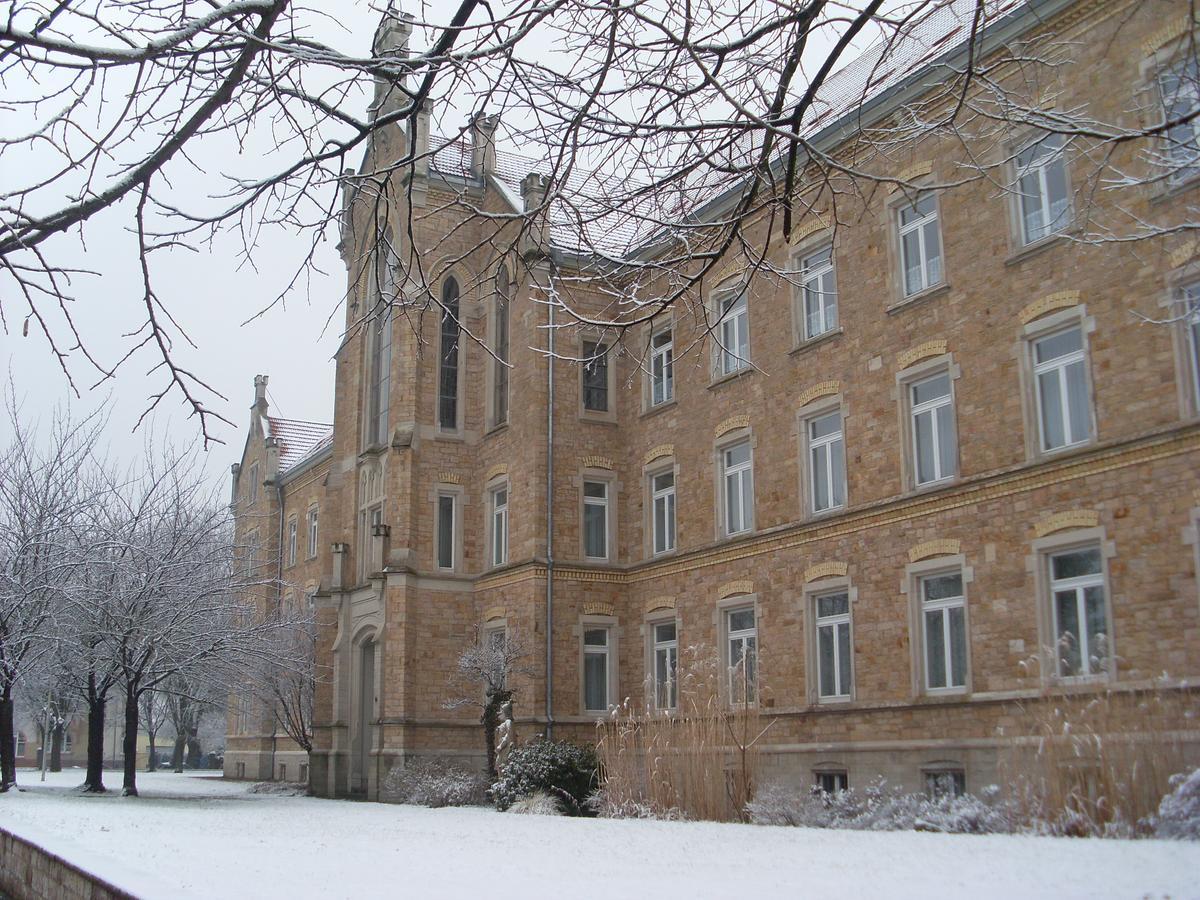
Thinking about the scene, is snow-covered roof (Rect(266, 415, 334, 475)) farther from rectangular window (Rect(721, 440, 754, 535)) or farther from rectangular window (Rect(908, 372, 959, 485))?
rectangular window (Rect(908, 372, 959, 485))

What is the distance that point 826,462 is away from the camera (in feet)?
69.6

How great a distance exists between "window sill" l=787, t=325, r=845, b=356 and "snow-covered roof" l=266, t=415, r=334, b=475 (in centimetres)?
2569

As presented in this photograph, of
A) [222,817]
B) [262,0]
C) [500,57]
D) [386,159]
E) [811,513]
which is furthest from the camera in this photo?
[386,159]

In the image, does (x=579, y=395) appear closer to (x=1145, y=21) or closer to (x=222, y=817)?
(x=222, y=817)

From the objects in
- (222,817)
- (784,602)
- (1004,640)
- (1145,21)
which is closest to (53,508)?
(222,817)

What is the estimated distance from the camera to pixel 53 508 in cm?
2684

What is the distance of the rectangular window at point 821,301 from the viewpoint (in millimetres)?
21500

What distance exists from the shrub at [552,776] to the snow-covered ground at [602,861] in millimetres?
4628

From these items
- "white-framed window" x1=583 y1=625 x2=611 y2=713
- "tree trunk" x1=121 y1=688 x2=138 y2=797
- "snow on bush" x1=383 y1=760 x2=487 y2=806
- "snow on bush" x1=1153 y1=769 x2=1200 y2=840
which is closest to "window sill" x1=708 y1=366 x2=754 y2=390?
"white-framed window" x1=583 y1=625 x2=611 y2=713

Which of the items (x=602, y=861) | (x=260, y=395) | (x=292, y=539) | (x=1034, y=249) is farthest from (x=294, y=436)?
(x=602, y=861)

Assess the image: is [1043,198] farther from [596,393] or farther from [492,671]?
[492,671]

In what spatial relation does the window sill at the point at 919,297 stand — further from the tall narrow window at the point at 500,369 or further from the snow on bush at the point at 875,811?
the tall narrow window at the point at 500,369

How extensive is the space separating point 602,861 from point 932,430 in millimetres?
11401

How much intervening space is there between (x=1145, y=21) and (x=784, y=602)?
10445 mm
